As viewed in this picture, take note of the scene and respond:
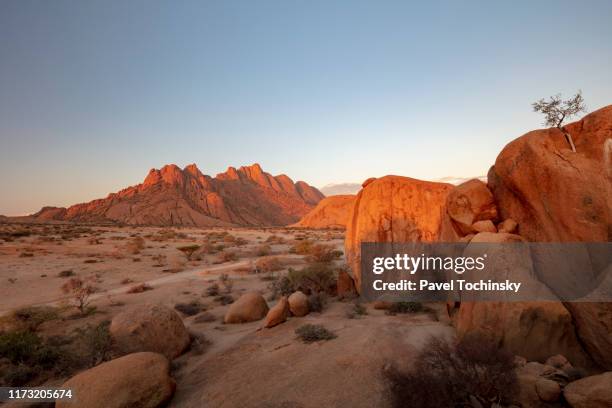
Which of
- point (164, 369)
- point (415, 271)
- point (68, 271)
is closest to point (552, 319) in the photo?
point (415, 271)

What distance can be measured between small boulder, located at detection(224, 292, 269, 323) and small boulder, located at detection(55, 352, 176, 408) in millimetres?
4457

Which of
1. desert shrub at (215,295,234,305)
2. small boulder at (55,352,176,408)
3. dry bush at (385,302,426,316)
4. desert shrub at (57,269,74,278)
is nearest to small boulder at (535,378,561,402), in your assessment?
dry bush at (385,302,426,316)

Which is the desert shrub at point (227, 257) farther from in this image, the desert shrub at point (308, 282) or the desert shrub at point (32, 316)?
the desert shrub at point (32, 316)

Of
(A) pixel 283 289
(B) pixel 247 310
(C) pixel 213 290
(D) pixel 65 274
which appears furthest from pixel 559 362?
(D) pixel 65 274

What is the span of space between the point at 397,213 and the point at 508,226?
4643 millimetres

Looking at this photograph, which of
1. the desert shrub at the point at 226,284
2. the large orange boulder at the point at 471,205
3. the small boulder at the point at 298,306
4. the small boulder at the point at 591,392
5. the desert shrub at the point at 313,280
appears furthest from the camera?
the desert shrub at the point at 226,284

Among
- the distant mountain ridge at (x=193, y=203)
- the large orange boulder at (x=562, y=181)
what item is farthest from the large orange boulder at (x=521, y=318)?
the distant mountain ridge at (x=193, y=203)

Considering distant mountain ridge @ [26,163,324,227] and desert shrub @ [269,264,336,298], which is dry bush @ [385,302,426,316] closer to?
desert shrub @ [269,264,336,298]

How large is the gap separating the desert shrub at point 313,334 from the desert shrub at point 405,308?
3.02 m

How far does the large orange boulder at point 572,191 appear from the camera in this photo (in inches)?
229

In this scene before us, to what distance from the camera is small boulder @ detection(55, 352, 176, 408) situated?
4.94 metres

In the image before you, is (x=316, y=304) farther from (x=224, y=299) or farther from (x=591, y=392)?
(x=591, y=392)

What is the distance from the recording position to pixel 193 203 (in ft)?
328

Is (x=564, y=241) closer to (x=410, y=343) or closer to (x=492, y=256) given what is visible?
(x=492, y=256)
